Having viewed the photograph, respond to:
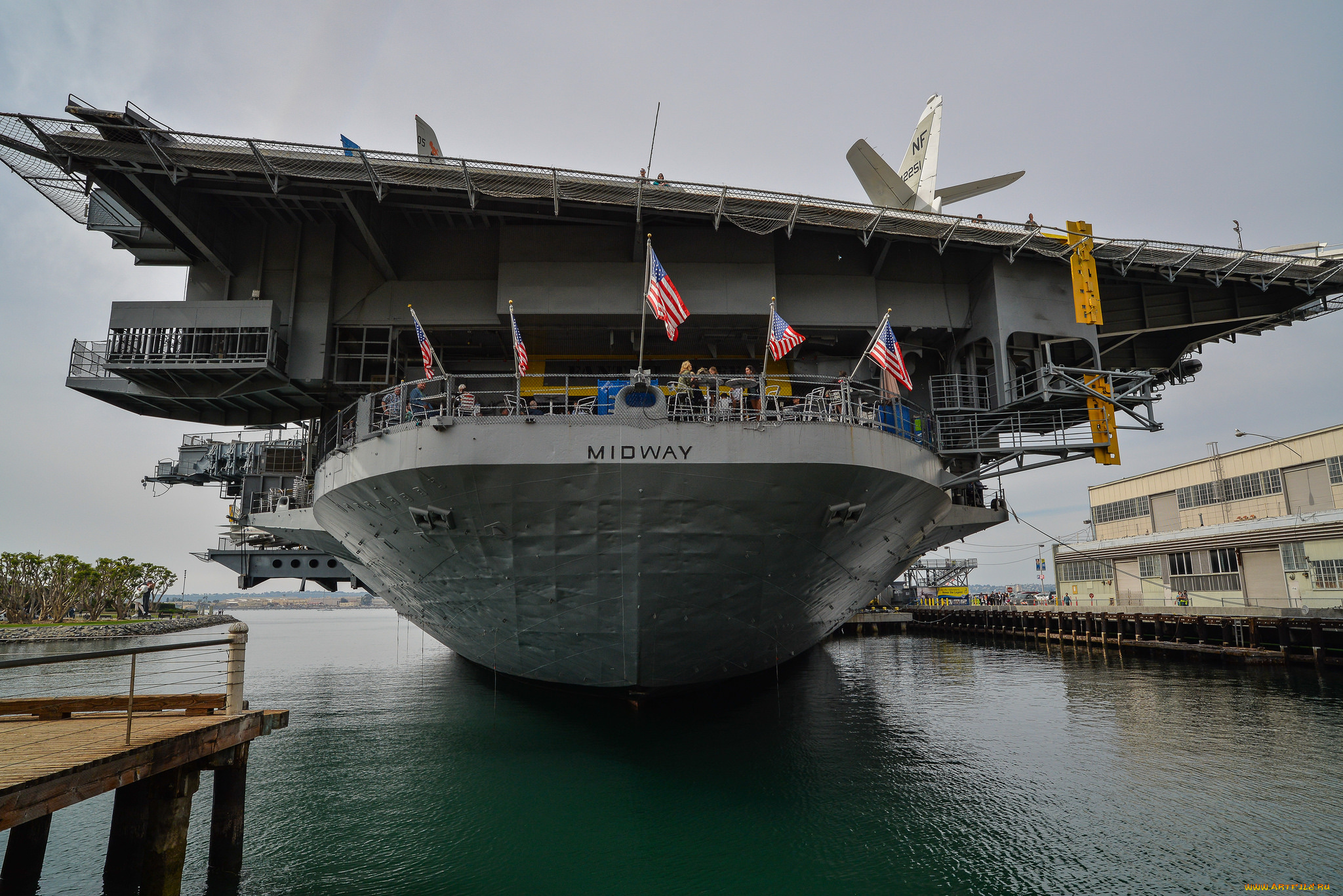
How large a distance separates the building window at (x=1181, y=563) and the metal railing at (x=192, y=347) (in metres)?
35.0

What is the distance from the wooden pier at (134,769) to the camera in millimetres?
4586

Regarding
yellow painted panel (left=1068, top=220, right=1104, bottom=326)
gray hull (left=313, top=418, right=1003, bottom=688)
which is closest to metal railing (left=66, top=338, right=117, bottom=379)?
gray hull (left=313, top=418, right=1003, bottom=688)

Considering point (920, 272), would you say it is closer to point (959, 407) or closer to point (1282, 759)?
point (959, 407)

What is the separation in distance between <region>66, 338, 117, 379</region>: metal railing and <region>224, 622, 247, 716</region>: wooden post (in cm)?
1234

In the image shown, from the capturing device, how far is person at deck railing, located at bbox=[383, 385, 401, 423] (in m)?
10.8

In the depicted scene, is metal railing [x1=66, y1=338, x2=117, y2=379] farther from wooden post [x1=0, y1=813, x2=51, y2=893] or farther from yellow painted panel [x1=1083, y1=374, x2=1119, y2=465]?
yellow painted panel [x1=1083, y1=374, x2=1119, y2=465]

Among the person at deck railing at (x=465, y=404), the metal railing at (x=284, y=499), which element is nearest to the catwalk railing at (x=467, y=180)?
the person at deck railing at (x=465, y=404)

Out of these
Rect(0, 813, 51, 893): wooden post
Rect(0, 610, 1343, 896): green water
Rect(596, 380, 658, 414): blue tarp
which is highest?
Rect(596, 380, 658, 414): blue tarp

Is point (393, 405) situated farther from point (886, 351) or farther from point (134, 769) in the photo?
point (886, 351)

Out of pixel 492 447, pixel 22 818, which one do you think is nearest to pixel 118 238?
pixel 492 447

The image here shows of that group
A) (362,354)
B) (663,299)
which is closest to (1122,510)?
(663,299)

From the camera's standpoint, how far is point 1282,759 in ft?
34.3

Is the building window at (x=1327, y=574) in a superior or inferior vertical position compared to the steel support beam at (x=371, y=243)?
inferior

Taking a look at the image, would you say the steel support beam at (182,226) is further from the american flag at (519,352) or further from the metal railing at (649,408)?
the american flag at (519,352)
